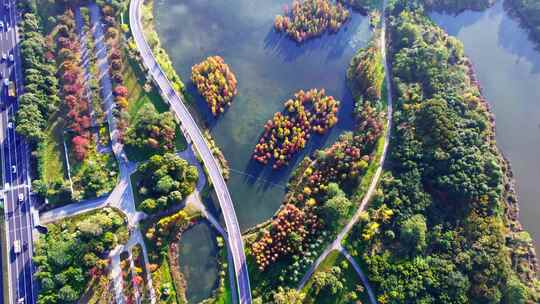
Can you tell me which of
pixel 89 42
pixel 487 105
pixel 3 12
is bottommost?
pixel 487 105

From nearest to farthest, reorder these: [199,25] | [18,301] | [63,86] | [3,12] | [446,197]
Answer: [18,301], [446,197], [63,86], [3,12], [199,25]

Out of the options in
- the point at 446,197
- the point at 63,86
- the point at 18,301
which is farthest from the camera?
the point at 63,86

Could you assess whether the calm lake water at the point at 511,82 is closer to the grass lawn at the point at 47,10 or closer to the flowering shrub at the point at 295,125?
the flowering shrub at the point at 295,125

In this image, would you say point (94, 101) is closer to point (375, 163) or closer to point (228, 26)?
point (228, 26)

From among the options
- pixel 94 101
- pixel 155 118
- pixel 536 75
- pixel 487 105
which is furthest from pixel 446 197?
pixel 94 101

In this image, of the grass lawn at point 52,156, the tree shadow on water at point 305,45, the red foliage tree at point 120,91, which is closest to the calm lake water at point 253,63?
the tree shadow on water at point 305,45

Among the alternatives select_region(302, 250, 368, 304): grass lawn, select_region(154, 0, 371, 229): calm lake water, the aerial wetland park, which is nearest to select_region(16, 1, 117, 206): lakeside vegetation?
the aerial wetland park
